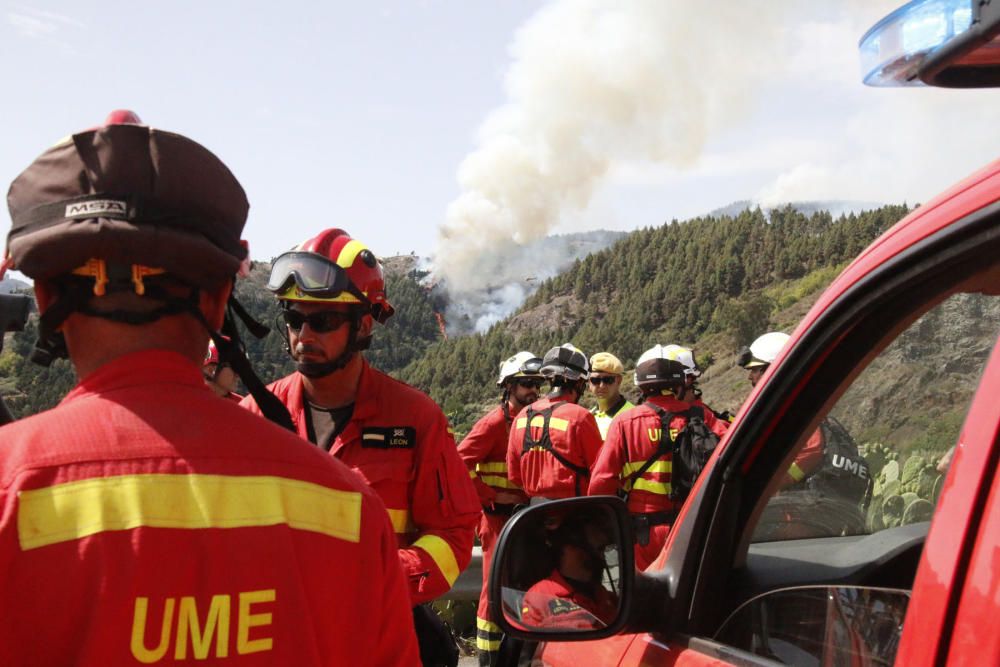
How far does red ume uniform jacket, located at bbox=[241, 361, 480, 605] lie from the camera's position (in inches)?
138

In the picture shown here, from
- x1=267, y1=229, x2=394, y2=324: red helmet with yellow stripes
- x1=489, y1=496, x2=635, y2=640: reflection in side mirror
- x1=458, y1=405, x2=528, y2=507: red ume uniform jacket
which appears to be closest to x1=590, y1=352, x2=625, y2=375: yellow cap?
x1=458, y1=405, x2=528, y2=507: red ume uniform jacket

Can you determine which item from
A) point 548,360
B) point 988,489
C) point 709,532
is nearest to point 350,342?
point 709,532

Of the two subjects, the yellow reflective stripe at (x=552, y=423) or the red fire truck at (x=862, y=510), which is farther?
the yellow reflective stripe at (x=552, y=423)

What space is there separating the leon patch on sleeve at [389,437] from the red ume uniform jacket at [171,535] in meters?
2.03

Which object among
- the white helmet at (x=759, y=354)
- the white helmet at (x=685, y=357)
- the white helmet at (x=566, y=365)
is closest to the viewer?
the white helmet at (x=759, y=354)

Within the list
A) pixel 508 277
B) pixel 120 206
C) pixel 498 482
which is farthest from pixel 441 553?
pixel 508 277

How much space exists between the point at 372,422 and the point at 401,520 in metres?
0.36

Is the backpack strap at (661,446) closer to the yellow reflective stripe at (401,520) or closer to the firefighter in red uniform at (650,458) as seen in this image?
the firefighter in red uniform at (650,458)

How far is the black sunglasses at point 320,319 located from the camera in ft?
12.0

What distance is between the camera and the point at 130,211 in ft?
4.58

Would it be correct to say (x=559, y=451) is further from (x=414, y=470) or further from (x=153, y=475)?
(x=153, y=475)

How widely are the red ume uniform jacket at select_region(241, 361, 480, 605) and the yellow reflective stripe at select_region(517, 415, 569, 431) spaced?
3897mm

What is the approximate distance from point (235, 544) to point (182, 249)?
42 cm

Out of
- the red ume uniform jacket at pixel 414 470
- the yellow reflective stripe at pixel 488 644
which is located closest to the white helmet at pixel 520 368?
the yellow reflective stripe at pixel 488 644
